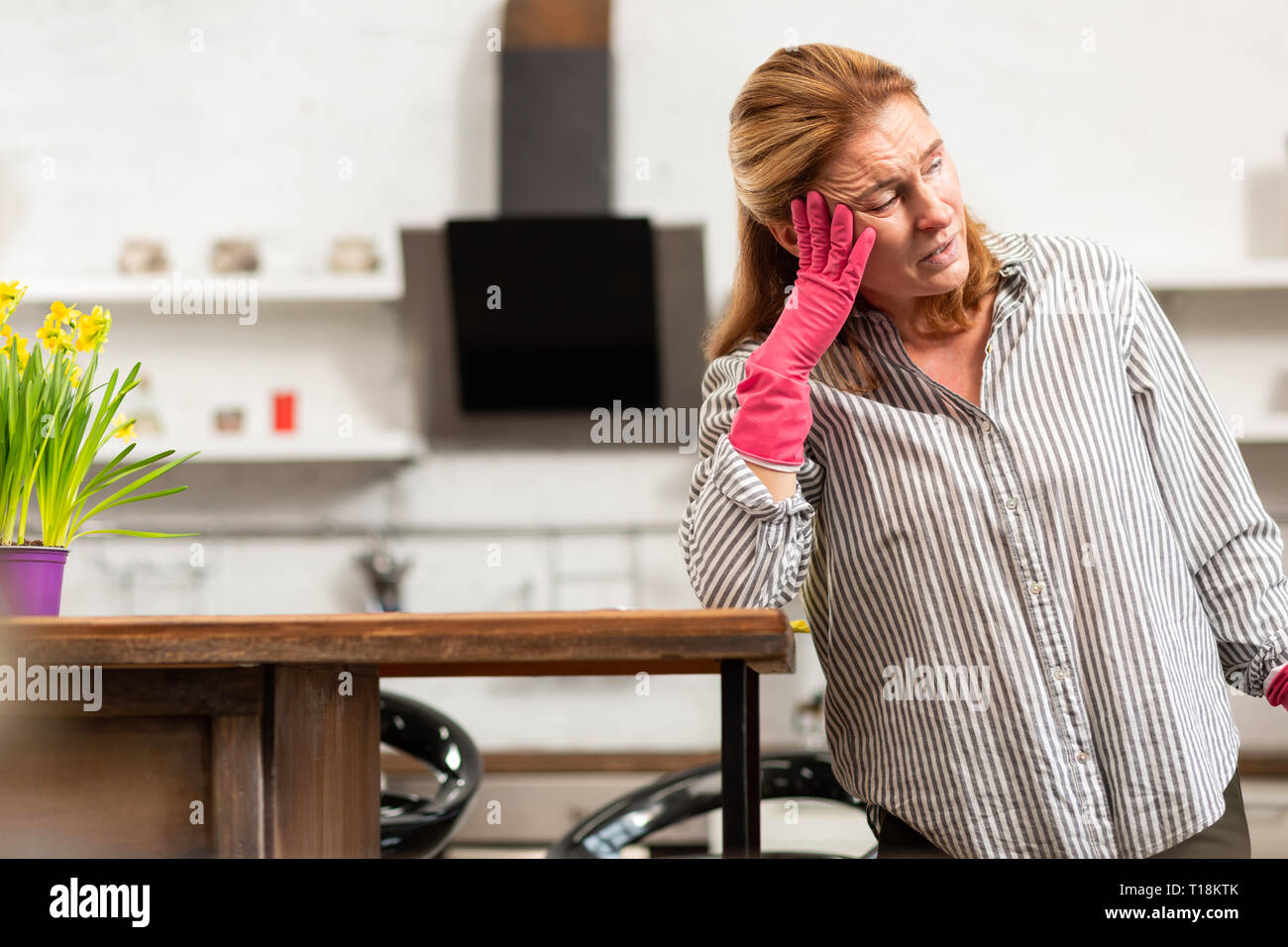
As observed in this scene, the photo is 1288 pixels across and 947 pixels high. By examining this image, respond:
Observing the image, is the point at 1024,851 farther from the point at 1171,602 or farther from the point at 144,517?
the point at 144,517

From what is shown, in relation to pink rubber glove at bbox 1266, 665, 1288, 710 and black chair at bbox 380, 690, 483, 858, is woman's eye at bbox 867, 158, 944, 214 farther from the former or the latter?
black chair at bbox 380, 690, 483, 858

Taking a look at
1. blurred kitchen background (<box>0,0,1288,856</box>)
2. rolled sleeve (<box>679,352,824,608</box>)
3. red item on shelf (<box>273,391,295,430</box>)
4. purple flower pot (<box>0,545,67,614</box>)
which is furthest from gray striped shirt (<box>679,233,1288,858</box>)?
red item on shelf (<box>273,391,295,430</box>)

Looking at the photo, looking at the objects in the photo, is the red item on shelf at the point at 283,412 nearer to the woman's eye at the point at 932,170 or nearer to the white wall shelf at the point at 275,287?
the white wall shelf at the point at 275,287

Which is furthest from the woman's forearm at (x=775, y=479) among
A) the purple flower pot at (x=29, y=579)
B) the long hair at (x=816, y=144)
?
the purple flower pot at (x=29, y=579)

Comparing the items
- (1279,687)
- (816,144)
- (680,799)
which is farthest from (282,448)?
(1279,687)

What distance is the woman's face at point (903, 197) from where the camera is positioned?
1.00 m

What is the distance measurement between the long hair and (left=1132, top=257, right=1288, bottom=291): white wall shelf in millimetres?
2356

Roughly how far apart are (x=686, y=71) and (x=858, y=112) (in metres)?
2.75

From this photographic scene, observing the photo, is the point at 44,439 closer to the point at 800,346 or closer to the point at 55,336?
Result: the point at 55,336

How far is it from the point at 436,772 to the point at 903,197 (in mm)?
877

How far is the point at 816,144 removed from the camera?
1007mm

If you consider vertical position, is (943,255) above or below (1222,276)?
below

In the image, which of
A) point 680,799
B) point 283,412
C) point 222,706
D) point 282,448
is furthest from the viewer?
point 283,412

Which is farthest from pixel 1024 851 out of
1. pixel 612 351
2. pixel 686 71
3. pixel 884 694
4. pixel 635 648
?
pixel 686 71
